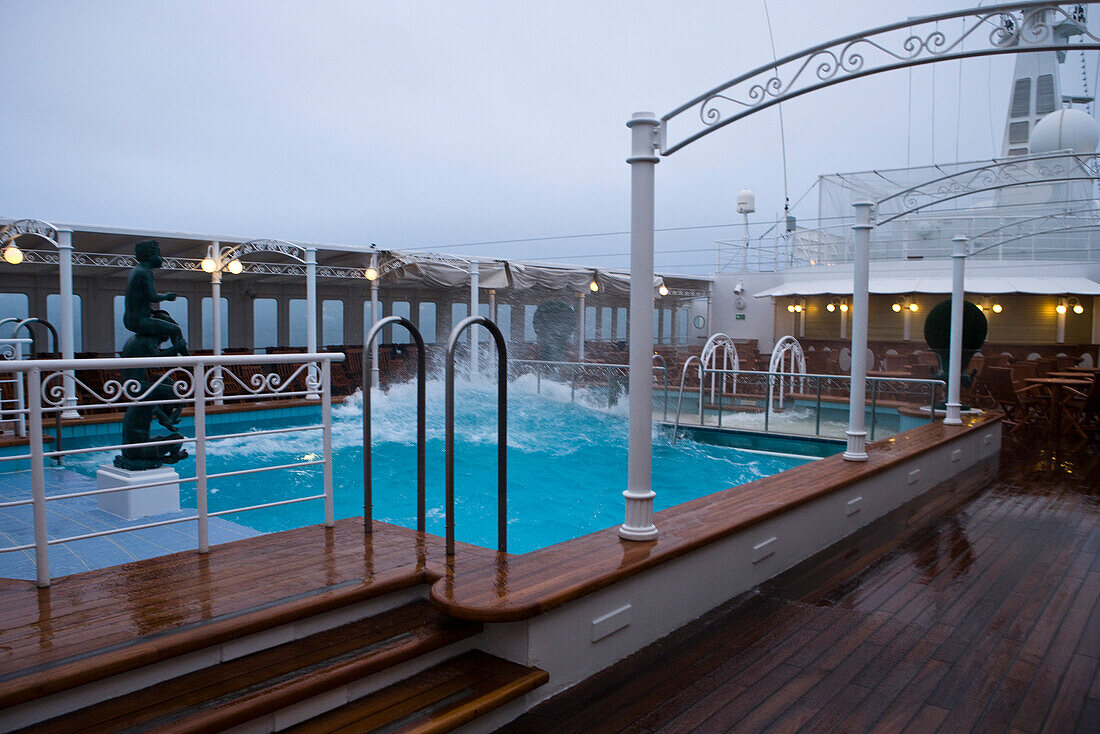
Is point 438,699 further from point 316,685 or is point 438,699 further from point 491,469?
point 491,469

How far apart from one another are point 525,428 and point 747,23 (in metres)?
20.8

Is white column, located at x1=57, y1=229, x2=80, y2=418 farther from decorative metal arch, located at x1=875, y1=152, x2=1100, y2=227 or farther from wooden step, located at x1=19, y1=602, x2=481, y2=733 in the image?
decorative metal arch, located at x1=875, y1=152, x2=1100, y2=227

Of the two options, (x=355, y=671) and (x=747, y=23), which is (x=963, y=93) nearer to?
(x=747, y=23)

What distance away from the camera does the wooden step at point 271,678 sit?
6.56 ft

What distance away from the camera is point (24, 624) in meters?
2.38

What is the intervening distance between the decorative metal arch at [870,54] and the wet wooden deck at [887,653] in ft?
7.17

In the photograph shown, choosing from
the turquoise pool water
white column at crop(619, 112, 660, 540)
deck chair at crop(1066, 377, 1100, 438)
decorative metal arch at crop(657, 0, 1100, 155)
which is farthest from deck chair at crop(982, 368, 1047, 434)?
white column at crop(619, 112, 660, 540)

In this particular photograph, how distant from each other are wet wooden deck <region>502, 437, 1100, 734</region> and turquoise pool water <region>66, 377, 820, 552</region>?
305cm

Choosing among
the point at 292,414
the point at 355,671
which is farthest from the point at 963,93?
the point at 355,671

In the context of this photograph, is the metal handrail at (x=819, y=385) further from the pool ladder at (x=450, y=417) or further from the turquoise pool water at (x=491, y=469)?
the pool ladder at (x=450, y=417)

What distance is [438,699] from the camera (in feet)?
7.87

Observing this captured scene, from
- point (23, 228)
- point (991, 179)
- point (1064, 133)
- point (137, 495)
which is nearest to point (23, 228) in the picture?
point (23, 228)

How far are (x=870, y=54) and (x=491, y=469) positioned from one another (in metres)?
6.42

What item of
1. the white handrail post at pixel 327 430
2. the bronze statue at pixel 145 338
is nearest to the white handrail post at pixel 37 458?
the white handrail post at pixel 327 430
